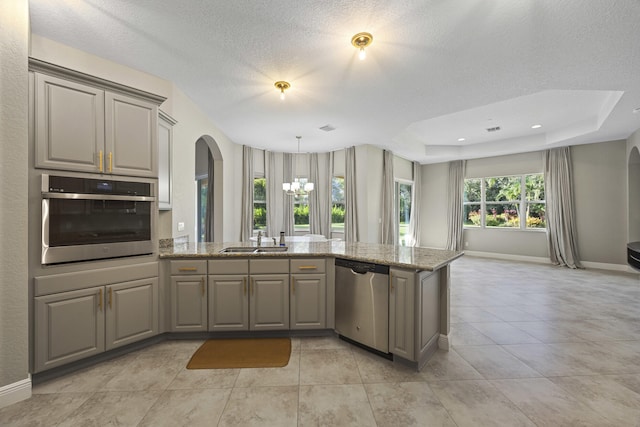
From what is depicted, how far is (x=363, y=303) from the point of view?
2395mm

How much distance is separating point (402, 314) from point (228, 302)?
1676 mm

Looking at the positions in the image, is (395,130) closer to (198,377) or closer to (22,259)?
(198,377)

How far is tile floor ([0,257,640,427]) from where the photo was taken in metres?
1.61

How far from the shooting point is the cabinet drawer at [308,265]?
2.62 meters

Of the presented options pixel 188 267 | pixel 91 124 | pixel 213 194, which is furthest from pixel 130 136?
pixel 213 194

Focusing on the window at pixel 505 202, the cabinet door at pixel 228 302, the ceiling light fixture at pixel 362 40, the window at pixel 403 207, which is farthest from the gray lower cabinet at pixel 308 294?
the window at pixel 505 202

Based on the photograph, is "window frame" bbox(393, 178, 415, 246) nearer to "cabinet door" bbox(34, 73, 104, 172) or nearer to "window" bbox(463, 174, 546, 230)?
"window" bbox(463, 174, 546, 230)

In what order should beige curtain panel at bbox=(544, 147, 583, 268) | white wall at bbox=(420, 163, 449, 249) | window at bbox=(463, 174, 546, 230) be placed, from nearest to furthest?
1. beige curtain panel at bbox=(544, 147, 583, 268)
2. window at bbox=(463, 174, 546, 230)
3. white wall at bbox=(420, 163, 449, 249)

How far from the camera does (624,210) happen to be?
220 inches

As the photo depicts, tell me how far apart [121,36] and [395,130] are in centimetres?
431

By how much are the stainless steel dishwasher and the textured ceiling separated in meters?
2.11

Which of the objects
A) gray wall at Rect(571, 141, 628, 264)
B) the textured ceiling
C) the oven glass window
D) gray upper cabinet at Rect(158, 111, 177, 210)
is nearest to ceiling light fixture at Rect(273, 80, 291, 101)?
the textured ceiling

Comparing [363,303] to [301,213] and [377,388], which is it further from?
[301,213]

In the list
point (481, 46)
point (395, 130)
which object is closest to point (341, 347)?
point (481, 46)
